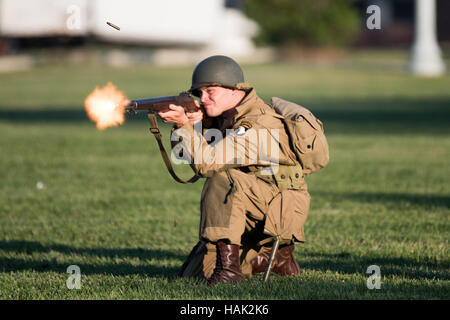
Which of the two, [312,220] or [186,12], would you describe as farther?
[186,12]

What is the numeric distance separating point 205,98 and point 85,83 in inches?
1145

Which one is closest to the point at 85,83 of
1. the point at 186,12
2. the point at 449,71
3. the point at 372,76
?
the point at 186,12

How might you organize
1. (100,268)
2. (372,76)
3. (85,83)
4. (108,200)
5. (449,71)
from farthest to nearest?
1. (449,71)
2. (372,76)
3. (85,83)
4. (108,200)
5. (100,268)

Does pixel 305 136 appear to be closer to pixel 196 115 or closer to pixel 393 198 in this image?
pixel 196 115

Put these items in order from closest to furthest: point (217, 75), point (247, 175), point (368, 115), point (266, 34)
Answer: point (247, 175) → point (217, 75) → point (368, 115) → point (266, 34)

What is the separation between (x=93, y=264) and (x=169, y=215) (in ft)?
7.47

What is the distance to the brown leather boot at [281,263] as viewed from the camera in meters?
5.79

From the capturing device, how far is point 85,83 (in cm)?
3394

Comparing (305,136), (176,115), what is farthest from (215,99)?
(305,136)

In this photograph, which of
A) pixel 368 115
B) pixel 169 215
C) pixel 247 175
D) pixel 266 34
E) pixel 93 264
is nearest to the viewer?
pixel 247 175

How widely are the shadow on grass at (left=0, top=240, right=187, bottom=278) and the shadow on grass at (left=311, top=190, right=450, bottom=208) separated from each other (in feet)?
11.0

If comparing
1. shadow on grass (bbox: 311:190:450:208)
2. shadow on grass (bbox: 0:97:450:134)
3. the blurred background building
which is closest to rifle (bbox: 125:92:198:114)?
shadow on grass (bbox: 311:190:450:208)

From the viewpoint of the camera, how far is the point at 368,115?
21281 mm
